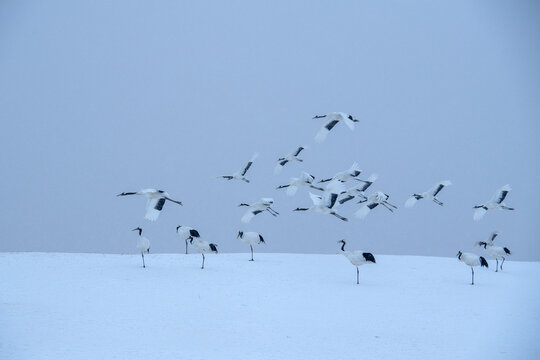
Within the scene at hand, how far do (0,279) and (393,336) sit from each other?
9.45m

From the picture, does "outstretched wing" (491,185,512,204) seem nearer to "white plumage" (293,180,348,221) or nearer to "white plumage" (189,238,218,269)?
"white plumage" (293,180,348,221)

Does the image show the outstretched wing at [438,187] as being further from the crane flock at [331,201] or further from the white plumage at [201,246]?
the white plumage at [201,246]

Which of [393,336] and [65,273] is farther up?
[65,273]

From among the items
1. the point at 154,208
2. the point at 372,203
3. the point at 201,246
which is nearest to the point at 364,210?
the point at 372,203

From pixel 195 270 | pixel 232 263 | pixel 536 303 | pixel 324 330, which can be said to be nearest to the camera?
pixel 324 330

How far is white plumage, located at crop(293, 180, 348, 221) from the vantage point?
14086 millimetres

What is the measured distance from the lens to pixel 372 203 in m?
15.9

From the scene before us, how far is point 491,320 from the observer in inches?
436

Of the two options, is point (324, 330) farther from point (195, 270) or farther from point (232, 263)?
point (232, 263)

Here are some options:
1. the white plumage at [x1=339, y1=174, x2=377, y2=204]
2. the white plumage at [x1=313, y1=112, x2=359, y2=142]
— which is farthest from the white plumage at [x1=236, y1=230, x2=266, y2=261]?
the white plumage at [x1=313, y1=112, x2=359, y2=142]

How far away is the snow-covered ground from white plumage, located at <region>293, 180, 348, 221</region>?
1713 mm

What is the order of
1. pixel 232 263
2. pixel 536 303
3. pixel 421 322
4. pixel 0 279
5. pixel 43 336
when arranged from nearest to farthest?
pixel 43 336 → pixel 421 322 → pixel 536 303 → pixel 0 279 → pixel 232 263

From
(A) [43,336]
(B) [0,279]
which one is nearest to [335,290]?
(A) [43,336]

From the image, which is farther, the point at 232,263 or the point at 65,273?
the point at 232,263
